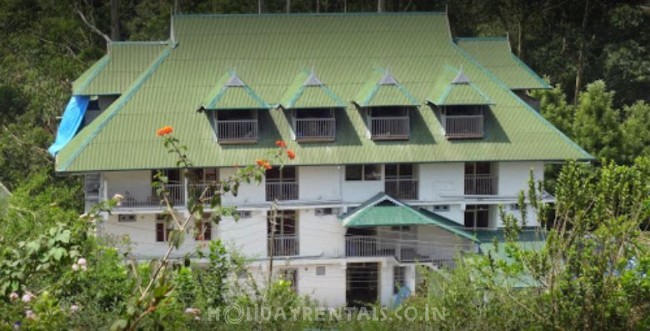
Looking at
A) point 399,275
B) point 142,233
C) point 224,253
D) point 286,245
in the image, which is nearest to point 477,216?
point 399,275

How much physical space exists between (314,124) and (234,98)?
207cm

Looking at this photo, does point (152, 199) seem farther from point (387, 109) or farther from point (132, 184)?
point (387, 109)

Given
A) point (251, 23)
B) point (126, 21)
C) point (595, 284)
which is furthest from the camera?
point (126, 21)

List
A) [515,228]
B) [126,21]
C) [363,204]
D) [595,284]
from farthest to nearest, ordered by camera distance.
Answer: [126,21] → [363,204] → [515,228] → [595,284]

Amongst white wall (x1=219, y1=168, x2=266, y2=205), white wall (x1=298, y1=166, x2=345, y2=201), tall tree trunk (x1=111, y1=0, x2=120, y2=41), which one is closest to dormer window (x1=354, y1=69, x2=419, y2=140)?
white wall (x1=298, y1=166, x2=345, y2=201)

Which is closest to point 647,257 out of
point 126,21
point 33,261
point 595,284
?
point 595,284

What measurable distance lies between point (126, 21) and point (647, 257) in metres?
31.5

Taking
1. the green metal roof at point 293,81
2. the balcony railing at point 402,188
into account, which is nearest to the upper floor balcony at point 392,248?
the balcony railing at point 402,188

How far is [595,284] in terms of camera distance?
1229 cm

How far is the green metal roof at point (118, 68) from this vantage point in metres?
28.8

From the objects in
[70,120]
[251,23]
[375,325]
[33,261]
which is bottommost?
[375,325]

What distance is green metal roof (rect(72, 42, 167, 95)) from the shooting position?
28.8 metres

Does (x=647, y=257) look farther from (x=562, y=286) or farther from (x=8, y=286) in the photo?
(x=8, y=286)

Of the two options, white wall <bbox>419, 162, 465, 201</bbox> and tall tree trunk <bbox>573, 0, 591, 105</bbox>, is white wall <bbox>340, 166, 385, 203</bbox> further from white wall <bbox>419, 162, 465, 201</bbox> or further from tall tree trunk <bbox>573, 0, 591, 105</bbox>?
tall tree trunk <bbox>573, 0, 591, 105</bbox>
